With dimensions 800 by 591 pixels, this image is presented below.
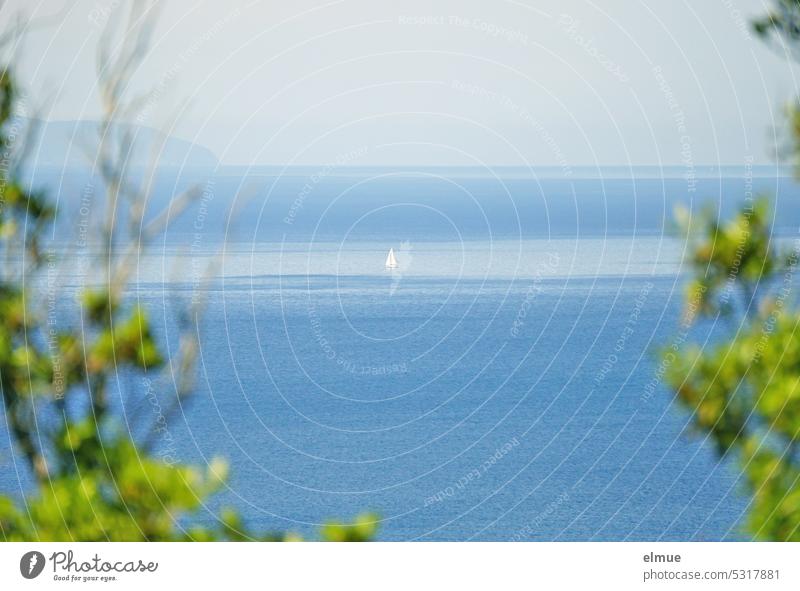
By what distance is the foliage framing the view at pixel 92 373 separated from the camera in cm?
497

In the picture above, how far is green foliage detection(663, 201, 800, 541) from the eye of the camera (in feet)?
17.4

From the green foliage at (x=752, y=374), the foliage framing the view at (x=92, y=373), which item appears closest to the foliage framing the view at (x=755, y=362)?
the green foliage at (x=752, y=374)

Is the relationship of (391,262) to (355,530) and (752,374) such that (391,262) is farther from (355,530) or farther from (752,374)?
(355,530)

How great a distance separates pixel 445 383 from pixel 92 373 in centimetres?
2735

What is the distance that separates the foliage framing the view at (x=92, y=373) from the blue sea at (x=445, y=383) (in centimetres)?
40

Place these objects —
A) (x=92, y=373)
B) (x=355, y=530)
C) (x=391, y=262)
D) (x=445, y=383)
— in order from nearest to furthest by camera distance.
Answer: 1. (x=355, y=530)
2. (x=92, y=373)
3. (x=445, y=383)
4. (x=391, y=262)

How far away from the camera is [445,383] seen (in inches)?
1275

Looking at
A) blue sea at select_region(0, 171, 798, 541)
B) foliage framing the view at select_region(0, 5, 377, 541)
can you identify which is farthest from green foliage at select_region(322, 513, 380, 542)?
blue sea at select_region(0, 171, 798, 541)

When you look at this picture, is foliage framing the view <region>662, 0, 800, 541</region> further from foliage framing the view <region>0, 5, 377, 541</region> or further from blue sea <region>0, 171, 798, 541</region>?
foliage framing the view <region>0, 5, 377, 541</region>

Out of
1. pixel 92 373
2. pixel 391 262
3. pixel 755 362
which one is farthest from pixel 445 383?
pixel 92 373
